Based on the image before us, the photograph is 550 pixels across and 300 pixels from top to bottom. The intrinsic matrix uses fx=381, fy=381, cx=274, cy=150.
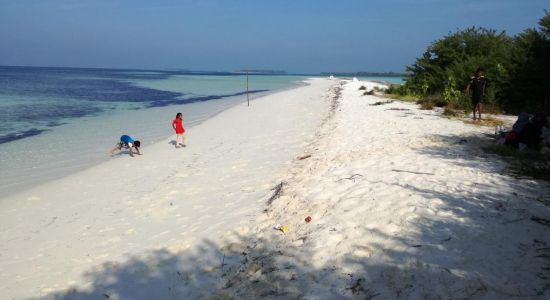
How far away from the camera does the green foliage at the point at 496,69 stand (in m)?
15.1

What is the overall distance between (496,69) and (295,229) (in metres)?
15.9

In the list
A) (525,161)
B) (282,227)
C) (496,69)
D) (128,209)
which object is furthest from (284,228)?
(496,69)

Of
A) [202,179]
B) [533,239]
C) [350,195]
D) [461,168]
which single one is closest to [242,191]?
[202,179]

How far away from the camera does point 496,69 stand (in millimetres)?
16891

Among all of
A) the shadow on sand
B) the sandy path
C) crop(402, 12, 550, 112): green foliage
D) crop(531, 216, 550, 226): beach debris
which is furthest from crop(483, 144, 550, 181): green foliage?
crop(402, 12, 550, 112): green foliage

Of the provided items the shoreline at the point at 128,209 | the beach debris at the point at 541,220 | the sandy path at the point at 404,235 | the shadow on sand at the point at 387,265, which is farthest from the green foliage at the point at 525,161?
the shoreline at the point at 128,209

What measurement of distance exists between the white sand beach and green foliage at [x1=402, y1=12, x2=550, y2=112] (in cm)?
769

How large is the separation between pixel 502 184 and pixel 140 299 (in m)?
5.20

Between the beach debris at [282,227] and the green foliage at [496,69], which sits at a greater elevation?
the green foliage at [496,69]

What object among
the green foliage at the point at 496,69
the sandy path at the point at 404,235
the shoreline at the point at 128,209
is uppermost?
the green foliage at the point at 496,69

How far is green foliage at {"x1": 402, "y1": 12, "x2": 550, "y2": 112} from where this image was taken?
15070mm

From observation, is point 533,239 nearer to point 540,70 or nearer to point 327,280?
point 327,280

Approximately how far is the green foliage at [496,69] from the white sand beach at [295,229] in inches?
303

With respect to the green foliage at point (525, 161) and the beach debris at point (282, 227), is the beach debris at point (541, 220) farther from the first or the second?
the beach debris at point (282, 227)
